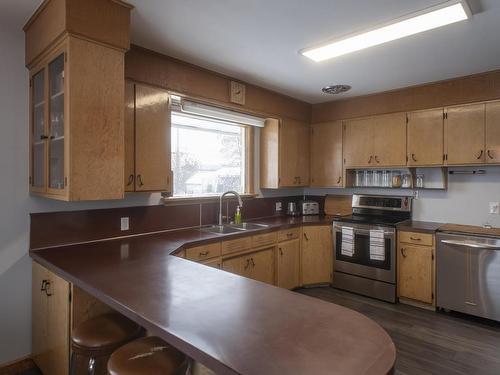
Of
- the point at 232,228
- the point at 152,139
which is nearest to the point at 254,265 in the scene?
the point at 232,228

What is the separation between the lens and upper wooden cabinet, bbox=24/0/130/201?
1.82m

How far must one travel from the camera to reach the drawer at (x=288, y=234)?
3.55 m

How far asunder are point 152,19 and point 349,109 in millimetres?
2842

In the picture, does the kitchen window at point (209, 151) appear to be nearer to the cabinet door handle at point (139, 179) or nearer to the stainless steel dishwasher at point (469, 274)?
the cabinet door handle at point (139, 179)

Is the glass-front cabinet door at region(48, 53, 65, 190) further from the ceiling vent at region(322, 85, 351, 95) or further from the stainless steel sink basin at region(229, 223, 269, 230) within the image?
the ceiling vent at region(322, 85, 351, 95)

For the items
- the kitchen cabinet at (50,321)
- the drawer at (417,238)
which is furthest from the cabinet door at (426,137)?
the kitchen cabinet at (50,321)

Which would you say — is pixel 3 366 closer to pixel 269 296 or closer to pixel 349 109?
pixel 269 296

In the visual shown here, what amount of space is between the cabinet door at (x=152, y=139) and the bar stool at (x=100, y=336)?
44.2 inches

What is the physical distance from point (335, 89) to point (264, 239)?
75.4 inches

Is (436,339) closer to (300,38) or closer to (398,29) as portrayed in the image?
(398,29)

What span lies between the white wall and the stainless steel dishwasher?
21.9 inches

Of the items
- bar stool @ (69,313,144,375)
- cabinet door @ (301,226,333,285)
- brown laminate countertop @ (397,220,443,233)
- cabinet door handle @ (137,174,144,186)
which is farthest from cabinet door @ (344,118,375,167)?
bar stool @ (69,313,144,375)

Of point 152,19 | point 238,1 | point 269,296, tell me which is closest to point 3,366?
point 269,296

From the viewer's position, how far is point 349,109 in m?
4.18
